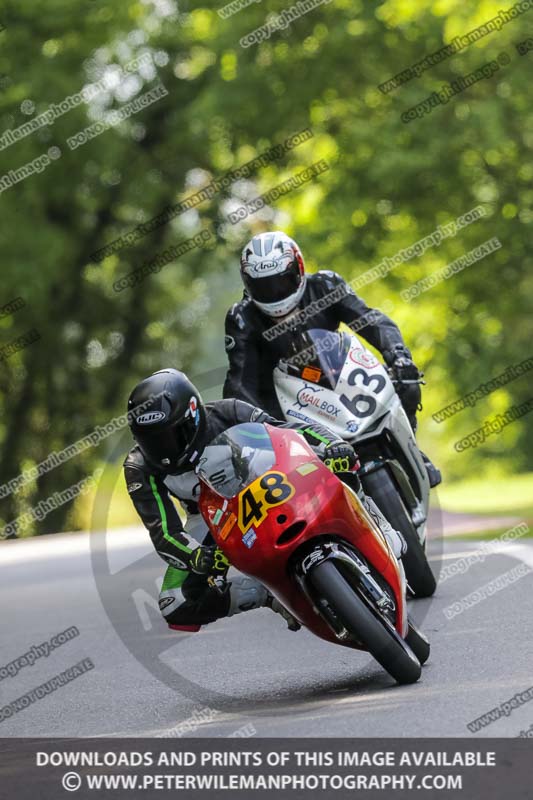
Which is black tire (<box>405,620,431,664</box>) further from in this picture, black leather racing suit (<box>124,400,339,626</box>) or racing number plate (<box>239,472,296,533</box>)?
racing number plate (<box>239,472,296,533</box>)

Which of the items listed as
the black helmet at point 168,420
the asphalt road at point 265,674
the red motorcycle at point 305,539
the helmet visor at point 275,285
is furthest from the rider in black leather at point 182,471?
the helmet visor at point 275,285

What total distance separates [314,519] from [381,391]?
2.55 meters

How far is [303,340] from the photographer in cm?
907

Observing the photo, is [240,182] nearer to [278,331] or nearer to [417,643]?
[278,331]

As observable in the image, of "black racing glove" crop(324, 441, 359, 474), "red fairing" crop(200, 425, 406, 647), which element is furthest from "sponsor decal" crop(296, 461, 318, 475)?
"black racing glove" crop(324, 441, 359, 474)

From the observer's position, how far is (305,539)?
6.43m

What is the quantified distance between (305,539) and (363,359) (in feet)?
8.94

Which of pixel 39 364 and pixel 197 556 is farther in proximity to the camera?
pixel 39 364

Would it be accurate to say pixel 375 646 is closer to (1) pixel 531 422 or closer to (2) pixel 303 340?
(2) pixel 303 340

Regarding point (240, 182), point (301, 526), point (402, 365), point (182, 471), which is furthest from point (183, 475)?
point (240, 182)

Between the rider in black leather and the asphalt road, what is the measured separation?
474 millimetres

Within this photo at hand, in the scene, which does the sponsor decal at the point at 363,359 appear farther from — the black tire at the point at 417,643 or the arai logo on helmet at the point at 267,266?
the black tire at the point at 417,643

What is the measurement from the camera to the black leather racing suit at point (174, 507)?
7086mm

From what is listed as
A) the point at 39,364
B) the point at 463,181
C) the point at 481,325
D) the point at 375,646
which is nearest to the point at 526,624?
the point at 375,646
